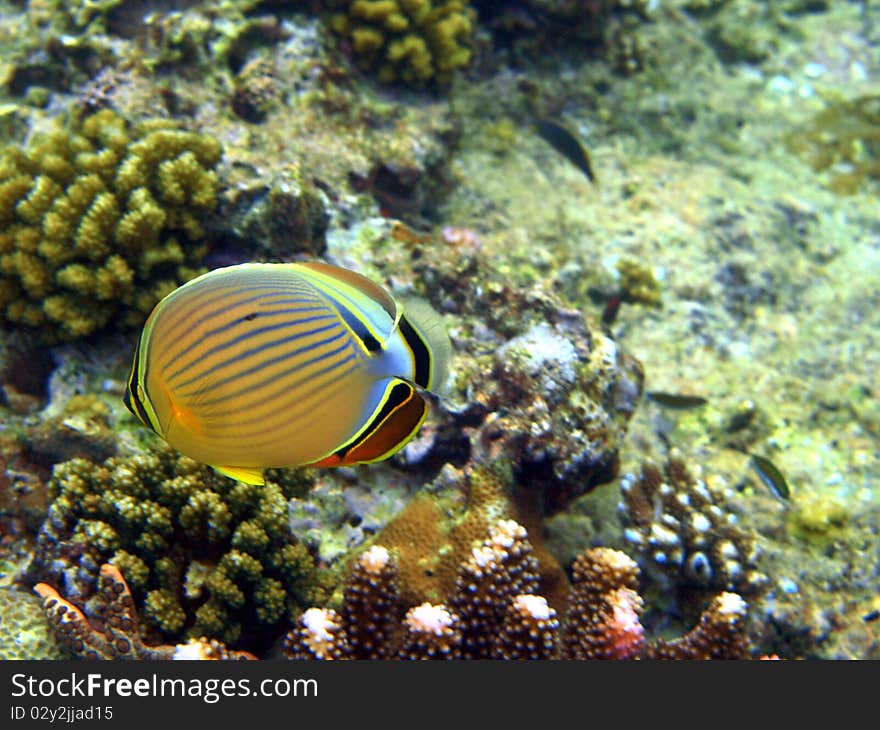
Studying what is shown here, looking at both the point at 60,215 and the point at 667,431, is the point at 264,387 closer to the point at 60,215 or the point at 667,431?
the point at 60,215

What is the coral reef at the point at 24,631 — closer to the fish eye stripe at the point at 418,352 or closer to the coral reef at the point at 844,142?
the fish eye stripe at the point at 418,352

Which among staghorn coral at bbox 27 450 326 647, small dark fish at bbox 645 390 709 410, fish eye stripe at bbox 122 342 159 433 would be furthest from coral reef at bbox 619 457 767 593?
fish eye stripe at bbox 122 342 159 433

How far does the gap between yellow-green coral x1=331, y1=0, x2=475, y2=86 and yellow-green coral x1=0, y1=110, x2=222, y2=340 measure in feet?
6.06

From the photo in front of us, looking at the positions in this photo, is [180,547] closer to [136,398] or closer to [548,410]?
[136,398]

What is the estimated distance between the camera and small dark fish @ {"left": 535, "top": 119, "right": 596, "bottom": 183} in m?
5.34

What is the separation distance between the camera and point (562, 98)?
238 inches

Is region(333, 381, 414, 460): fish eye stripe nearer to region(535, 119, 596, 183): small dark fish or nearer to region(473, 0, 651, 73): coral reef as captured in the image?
region(535, 119, 596, 183): small dark fish

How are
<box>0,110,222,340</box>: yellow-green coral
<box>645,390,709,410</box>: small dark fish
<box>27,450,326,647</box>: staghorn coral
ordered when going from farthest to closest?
<box>645,390,709,410</box>: small dark fish < <box>0,110,222,340</box>: yellow-green coral < <box>27,450,326,647</box>: staghorn coral

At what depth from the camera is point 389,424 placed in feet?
6.11

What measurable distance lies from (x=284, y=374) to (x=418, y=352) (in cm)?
38

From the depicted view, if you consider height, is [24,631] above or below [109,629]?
below

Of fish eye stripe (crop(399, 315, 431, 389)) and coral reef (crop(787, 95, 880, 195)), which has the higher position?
fish eye stripe (crop(399, 315, 431, 389))

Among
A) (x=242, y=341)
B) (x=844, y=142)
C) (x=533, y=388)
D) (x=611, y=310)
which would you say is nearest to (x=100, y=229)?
(x=242, y=341)

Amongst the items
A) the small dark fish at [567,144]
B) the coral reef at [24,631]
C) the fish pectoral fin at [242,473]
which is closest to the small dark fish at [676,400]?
the small dark fish at [567,144]
